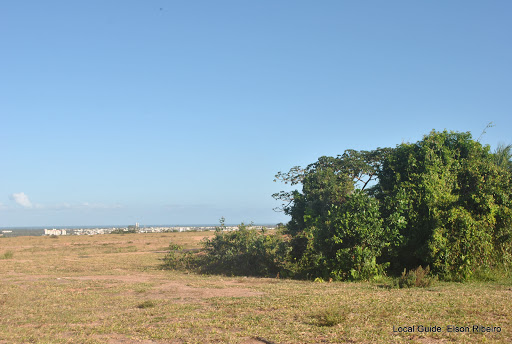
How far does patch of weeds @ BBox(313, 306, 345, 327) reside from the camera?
8.32 m

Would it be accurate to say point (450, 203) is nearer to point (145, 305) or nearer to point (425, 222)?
point (425, 222)

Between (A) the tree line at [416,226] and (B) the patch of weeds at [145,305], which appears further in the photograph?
(A) the tree line at [416,226]

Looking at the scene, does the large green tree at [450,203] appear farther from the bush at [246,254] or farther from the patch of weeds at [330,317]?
the patch of weeds at [330,317]

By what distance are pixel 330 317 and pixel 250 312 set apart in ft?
7.63

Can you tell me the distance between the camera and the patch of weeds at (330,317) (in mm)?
8320

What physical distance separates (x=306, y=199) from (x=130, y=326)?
1553 centimetres

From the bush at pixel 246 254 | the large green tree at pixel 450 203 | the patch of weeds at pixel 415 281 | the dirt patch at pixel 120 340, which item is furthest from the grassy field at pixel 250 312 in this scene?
the bush at pixel 246 254

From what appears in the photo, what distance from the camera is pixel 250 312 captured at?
32.4ft

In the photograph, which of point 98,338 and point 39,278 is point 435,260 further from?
point 39,278

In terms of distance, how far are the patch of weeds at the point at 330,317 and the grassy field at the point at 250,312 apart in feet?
0.07

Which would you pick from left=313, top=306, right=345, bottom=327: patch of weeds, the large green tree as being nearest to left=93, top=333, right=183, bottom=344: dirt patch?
left=313, top=306, right=345, bottom=327: patch of weeds

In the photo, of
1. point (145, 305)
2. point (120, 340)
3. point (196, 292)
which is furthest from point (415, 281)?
point (120, 340)

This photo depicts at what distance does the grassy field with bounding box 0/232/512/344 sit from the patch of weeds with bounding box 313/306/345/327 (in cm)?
2

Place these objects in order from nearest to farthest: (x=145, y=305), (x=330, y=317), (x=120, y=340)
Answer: (x=120, y=340), (x=330, y=317), (x=145, y=305)
